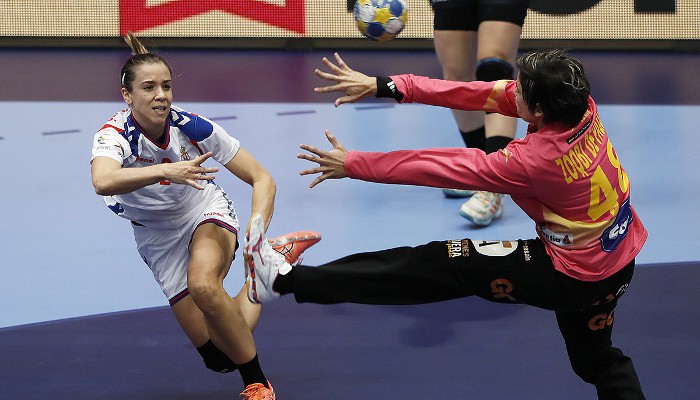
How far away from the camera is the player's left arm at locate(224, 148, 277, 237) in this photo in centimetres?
363

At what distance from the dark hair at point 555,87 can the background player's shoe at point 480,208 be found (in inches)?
91.1

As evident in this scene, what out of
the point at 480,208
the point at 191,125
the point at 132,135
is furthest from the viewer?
the point at 480,208

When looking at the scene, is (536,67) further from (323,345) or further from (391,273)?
(323,345)

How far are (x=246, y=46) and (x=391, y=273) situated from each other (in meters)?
7.76

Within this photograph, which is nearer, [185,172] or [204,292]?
[185,172]

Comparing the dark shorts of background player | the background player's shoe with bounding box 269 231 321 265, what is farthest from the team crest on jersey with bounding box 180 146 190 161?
the dark shorts of background player

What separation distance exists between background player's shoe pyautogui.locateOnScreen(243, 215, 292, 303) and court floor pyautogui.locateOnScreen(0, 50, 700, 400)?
60 cm

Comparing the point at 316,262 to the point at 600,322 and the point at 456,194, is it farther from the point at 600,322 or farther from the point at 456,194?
the point at 600,322

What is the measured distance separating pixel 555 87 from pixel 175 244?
156 centimetres

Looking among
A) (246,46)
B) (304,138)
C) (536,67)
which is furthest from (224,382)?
(246,46)

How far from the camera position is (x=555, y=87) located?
9.84ft

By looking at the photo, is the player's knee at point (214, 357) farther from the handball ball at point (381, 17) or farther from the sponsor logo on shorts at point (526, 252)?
the handball ball at point (381, 17)

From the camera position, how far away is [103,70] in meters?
9.49

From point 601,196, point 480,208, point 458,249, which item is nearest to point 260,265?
→ point 458,249
